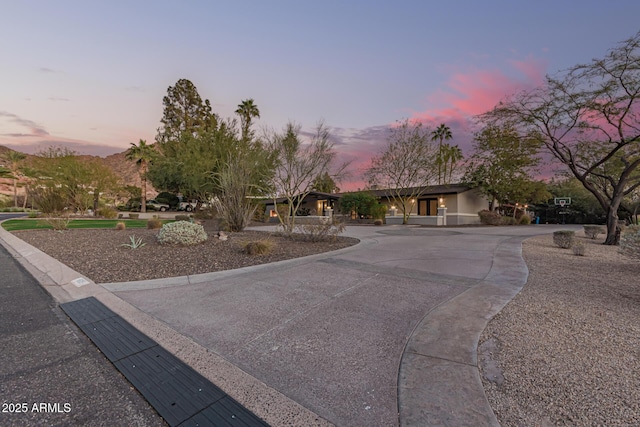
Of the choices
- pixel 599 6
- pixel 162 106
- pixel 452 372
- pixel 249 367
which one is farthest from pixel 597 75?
pixel 162 106

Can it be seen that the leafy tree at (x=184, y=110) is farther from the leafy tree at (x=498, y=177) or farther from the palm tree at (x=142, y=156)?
the leafy tree at (x=498, y=177)

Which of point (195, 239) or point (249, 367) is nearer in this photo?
point (249, 367)

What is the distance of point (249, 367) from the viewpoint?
8.09 ft

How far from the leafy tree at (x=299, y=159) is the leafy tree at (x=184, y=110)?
29117 millimetres

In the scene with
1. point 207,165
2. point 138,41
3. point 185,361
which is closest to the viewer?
point 185,361

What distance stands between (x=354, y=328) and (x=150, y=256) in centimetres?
615

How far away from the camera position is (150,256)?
7031mm

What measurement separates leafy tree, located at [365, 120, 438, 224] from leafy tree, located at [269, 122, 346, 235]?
12.6 metres

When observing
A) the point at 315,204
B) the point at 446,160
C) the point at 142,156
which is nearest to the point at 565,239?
the point at 446,160

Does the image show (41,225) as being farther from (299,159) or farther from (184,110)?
(184,110)

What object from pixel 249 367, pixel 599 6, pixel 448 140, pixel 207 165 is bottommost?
pixel 249 367

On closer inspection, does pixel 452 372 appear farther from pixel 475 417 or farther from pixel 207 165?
pixel 207 165

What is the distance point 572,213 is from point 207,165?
37.4 m

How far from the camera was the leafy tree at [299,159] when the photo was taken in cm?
1330
